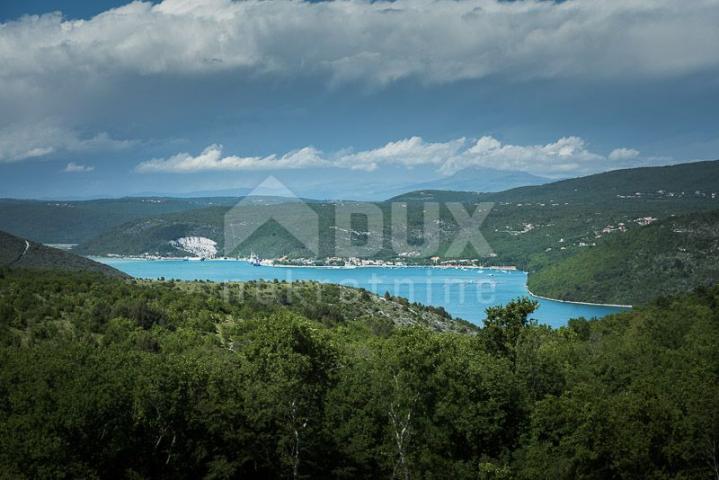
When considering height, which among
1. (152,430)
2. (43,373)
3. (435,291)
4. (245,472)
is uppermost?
(43,373)

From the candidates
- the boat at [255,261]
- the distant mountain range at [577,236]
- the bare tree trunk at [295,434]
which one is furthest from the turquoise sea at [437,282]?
the bare tree trunk at [295,434]

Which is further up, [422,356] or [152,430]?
[422,356]

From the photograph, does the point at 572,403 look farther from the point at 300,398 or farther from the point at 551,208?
the point at 551,208

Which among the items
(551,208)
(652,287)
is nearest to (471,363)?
(652,287)

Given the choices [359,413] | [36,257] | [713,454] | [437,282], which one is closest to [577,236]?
[437,282]

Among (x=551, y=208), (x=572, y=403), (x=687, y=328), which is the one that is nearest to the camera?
(x=572, y=403)

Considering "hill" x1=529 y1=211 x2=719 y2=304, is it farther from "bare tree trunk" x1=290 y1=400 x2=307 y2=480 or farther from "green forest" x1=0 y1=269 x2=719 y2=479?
"bare tree trunk" x1=290 y1=400 x2=307 y2=480

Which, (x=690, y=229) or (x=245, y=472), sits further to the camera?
(x=690, y=229)

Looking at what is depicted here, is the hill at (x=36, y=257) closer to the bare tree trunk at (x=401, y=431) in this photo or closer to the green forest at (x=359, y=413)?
the green forest at (x=359, y=413)
